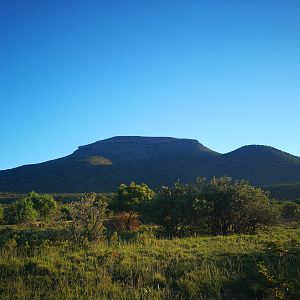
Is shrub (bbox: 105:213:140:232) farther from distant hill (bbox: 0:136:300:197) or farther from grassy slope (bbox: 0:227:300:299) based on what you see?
distant hill (bbox: 0:136:300:197)

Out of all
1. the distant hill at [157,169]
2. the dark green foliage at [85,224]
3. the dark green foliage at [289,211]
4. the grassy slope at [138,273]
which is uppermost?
the distant hill at [157,169]

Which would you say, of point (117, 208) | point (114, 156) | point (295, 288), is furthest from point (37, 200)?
point (114, 156)

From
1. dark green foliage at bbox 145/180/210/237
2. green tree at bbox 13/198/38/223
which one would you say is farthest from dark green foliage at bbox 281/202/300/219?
green tree at bbox 13/198/38/223

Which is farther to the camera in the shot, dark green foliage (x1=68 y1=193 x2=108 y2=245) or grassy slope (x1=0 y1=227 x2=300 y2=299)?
dark green foliage (x1=68 y1=193 x2=108 y2=245)

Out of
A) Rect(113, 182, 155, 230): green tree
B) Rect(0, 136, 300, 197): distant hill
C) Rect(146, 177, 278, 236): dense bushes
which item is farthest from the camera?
Rect(0, 136, 300, 197): distant hill

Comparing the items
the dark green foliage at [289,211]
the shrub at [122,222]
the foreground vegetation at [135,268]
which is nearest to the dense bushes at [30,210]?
the shrub at [122,222]

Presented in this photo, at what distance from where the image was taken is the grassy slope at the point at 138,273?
8.97 metres

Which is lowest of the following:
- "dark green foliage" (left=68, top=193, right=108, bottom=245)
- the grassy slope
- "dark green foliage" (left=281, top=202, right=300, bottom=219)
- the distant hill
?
"dark green foliage" (left=281, top=202, right=300, bottom=219)

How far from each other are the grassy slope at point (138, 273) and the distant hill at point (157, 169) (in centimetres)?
6593

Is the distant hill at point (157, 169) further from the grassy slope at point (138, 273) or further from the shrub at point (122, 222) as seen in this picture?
the grassy slope at point (138, 273)

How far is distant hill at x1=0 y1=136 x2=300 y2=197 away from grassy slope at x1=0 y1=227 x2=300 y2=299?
6593 centimetres

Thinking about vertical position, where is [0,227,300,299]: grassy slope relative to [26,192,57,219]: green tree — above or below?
below

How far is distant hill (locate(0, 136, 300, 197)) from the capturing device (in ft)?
292

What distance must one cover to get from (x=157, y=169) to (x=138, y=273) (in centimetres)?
9950
